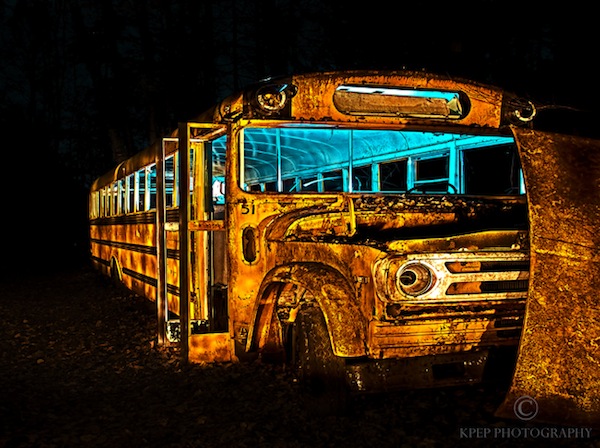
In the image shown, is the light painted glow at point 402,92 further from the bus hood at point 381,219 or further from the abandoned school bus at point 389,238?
the bus hood at point 381,219

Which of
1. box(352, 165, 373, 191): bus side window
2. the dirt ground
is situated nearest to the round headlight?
the dirt ground

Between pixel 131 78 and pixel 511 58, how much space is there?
11714 millimetres

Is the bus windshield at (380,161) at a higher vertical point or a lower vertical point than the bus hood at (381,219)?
higher

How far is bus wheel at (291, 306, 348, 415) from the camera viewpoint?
4086 mm

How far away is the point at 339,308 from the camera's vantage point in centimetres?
381

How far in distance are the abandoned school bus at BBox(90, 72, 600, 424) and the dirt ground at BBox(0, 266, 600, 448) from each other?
1.00 feet

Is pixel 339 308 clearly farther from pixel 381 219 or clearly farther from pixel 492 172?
pixel 492 172

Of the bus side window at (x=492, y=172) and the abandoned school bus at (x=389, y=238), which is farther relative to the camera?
the bus side window at (x=492, y=172)

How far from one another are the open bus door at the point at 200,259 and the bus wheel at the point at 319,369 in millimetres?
1228

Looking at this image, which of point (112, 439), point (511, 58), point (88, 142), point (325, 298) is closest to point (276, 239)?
point (325, 298)

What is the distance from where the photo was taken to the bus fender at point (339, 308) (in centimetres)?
375

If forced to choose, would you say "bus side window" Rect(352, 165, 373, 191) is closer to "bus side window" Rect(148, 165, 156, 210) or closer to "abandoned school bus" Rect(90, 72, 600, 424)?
"abandoned school bus" Rect(90, 72, 600, 424)

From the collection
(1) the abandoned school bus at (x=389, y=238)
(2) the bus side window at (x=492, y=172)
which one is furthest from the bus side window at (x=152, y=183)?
(2) the bus side window at (x=492, y=172)

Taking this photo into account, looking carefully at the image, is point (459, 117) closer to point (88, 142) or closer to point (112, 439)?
point (112, 439)
